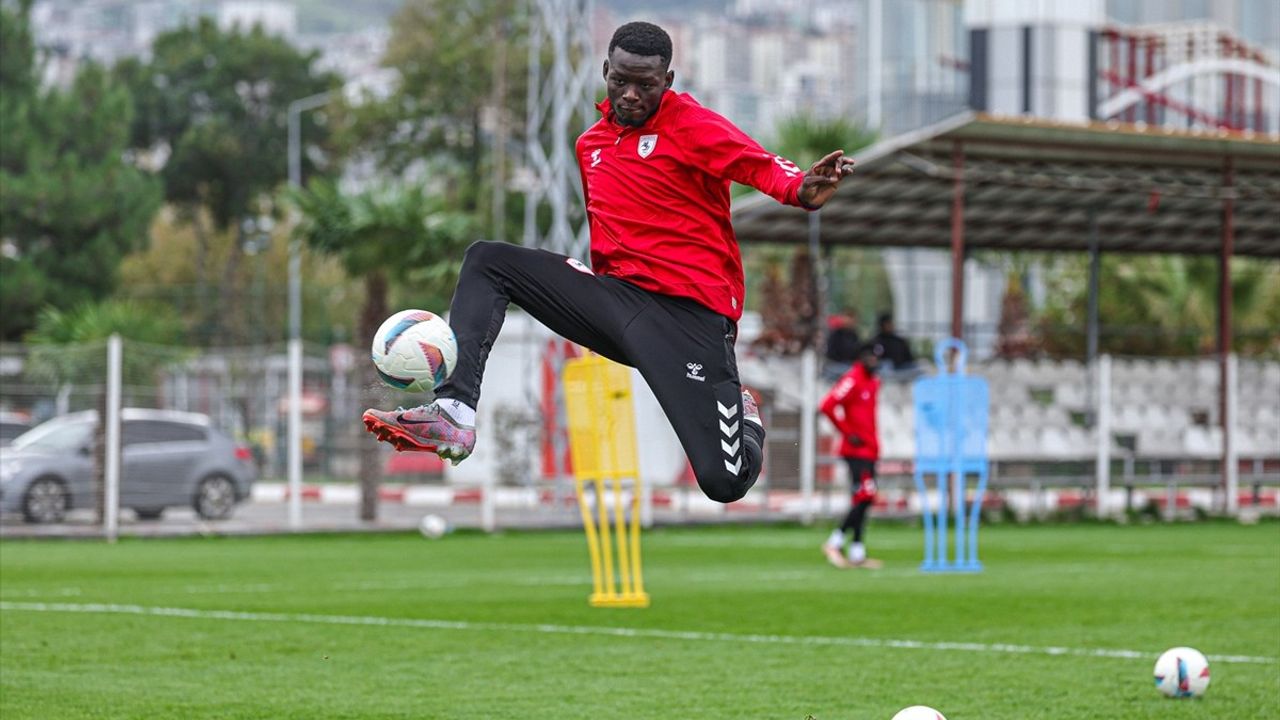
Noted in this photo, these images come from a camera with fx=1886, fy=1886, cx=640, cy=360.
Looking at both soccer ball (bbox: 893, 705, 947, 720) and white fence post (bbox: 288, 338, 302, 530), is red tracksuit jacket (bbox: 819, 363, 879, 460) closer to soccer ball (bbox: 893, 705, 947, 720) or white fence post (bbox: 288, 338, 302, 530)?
white fence post (bbox: 288, 338, 302, 530)

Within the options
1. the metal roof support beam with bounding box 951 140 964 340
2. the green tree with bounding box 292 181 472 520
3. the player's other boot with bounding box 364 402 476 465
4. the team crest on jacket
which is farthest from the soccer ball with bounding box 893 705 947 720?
the green tree with bounding box 292 181 472 520

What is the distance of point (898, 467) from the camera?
28984 millimetres

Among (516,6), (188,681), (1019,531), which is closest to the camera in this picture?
(188,681)

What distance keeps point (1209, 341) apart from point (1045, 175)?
19580mm

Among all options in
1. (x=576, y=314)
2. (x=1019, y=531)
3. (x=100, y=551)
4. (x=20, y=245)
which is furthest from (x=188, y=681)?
(x=20, y=245)

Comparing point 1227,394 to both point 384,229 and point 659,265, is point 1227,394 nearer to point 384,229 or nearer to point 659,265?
point 384,229

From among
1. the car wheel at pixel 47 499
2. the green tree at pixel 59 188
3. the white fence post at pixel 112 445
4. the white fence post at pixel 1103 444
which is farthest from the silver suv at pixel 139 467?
the green tree at pixel 59 188

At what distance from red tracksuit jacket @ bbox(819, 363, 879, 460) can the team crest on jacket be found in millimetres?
10672

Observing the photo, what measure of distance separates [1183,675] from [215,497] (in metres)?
18.5

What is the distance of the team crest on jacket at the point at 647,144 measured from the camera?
25.9 feet

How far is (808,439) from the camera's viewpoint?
27000mm

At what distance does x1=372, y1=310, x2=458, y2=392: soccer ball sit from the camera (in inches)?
279

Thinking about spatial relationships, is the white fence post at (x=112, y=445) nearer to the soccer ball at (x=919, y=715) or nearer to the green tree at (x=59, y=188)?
the soccer ball at (x=919, y=715)

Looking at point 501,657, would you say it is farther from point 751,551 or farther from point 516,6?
point 516,6
